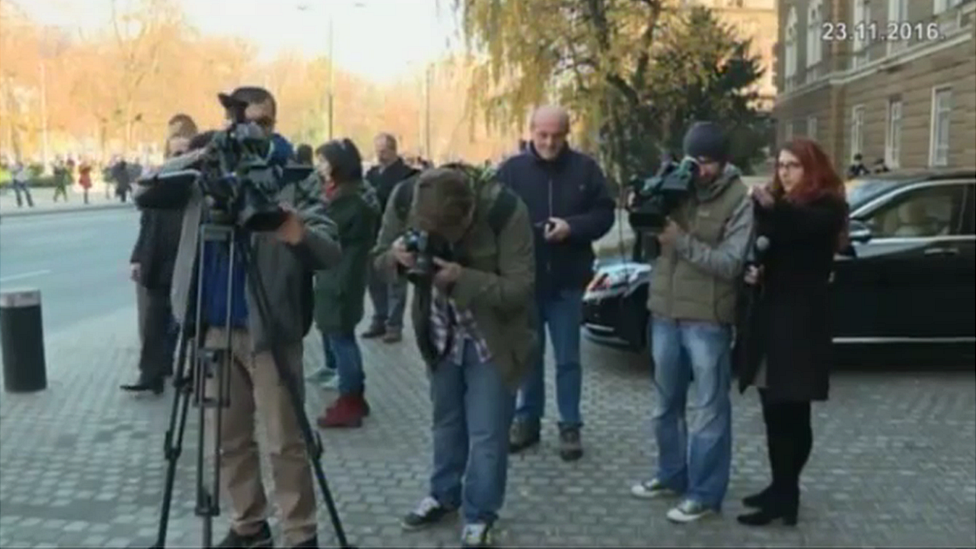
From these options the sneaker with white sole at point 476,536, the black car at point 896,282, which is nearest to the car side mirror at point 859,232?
the black car at point 896,282

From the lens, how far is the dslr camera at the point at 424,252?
3.78 meters

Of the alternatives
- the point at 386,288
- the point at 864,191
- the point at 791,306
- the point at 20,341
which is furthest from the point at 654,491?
the point at 386,288

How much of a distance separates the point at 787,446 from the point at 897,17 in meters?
28.0

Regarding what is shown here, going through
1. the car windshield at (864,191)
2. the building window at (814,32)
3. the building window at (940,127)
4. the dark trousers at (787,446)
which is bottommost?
the dark trousers at (787,446)

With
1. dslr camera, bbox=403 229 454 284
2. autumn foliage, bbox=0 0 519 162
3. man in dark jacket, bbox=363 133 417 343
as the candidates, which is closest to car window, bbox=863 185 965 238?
man in dark jacket, bbox=363 133 417 343

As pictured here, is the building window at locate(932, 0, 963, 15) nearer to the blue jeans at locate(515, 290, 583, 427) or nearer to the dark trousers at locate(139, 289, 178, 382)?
the blue jeans at locate(515, 290, 583, 427)

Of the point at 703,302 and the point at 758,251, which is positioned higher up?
the point at 758,251

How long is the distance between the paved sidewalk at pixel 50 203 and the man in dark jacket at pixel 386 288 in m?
23.0

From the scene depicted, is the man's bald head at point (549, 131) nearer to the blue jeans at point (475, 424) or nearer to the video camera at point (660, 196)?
the video camera at point (660, 196)

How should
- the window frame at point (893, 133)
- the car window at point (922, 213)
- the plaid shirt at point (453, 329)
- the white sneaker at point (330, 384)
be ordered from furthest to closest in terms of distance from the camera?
the window frame at point (893, 133) < the car window at point (922, 213) < the white sneaker at point (330, 384) < the plaid shirt at point (453, 329)

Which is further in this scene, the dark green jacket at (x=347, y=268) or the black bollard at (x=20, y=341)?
the black bollard at (x=20, y=341)

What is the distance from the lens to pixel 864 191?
26.7ft

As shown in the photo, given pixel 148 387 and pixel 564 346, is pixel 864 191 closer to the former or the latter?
pixel 564 346

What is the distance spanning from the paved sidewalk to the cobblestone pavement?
85.6 ft
